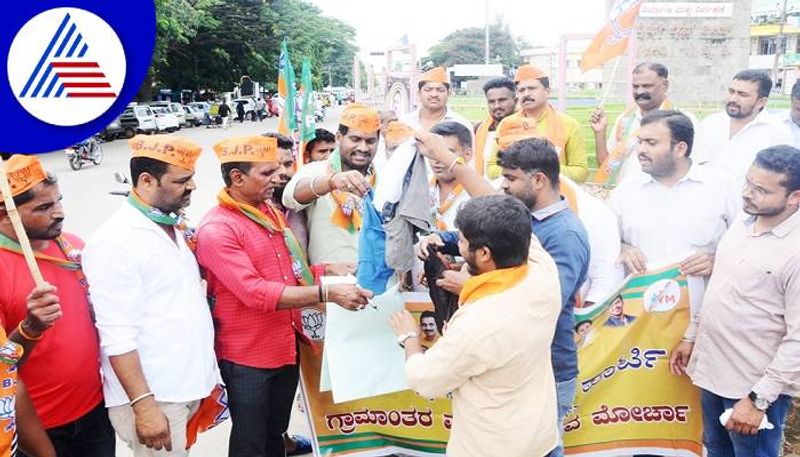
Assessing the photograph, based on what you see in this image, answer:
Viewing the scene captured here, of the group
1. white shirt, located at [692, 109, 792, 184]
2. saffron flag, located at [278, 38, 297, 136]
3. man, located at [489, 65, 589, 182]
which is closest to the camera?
white shirt, located at [692, 109, 792, 184]

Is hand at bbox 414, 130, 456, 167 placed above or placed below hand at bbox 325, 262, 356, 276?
above

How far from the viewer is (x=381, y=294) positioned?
3127 mm

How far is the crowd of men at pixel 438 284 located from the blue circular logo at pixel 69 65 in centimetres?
27

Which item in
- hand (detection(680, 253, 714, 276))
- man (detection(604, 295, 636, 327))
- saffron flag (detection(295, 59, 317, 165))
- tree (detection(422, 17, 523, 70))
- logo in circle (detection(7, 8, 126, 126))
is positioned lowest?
man (detection(604, 295, 636, 327))

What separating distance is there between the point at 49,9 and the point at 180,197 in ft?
3.26

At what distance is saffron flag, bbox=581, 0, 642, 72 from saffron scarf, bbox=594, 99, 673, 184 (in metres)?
1.21

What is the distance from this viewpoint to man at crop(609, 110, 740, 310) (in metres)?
3.33

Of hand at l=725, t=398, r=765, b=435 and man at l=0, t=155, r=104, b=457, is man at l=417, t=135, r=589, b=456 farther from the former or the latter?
man at l=0, t=155, r=104, b=457

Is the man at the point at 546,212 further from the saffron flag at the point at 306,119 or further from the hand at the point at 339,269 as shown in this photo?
the saffron flag at the point at 306,119

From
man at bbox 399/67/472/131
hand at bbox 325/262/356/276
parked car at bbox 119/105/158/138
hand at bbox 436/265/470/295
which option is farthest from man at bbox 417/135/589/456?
parked car at bbox 119/105/158/138

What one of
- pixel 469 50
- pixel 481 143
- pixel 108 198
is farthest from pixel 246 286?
pixel 469 50

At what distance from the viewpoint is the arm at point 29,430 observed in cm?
240

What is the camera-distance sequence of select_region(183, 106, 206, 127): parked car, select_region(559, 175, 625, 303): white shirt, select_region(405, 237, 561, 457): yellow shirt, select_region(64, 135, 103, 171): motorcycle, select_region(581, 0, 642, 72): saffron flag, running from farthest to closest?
select_region(183, 106, 206, 127): parked car → select_region(64, 135, 103, 171): motorcycle → select_region(581, 0, 642, 72): saffron flag → select_region(559, 175, 625, 303): white shirt → select_region(405, 237, 561, 457): yellow shirt

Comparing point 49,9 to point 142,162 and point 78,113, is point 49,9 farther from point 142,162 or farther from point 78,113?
point 142,162
